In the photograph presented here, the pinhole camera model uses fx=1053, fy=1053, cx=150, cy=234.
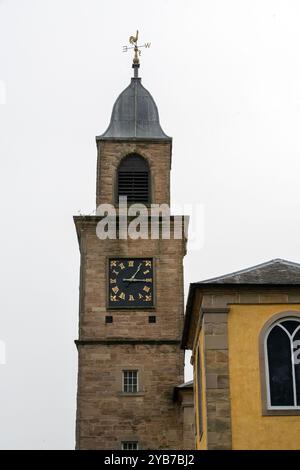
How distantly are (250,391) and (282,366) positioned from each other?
87cm

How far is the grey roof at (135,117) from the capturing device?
4797cm

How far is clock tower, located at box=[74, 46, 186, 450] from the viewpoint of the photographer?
136ft

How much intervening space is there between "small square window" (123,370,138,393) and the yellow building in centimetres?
1845

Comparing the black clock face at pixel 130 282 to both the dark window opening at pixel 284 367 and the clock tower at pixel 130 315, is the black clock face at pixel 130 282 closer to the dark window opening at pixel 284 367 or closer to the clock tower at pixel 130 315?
the clock tower at pixel 130 315

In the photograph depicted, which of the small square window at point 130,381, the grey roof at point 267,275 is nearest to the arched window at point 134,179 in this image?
the small square window at point 130,381

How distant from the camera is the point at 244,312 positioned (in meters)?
23.2

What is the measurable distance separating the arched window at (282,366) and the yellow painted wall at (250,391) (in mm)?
241

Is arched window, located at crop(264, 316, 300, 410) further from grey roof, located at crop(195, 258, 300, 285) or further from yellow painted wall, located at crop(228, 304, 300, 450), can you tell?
grey roof, located at crop(195, 258, 300, 285)

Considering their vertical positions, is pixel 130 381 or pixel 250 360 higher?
pixel 130 381

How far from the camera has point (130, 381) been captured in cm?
4228

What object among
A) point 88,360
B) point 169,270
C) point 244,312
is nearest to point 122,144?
point 169,270

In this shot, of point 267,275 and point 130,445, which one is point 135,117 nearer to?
point 130,445

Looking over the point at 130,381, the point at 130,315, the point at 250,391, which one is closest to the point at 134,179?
the point at 130,315

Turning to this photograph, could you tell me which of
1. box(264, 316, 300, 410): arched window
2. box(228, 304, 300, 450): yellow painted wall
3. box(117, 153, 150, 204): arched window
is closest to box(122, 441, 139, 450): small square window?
box(117, 153, 150, 204): arched window
